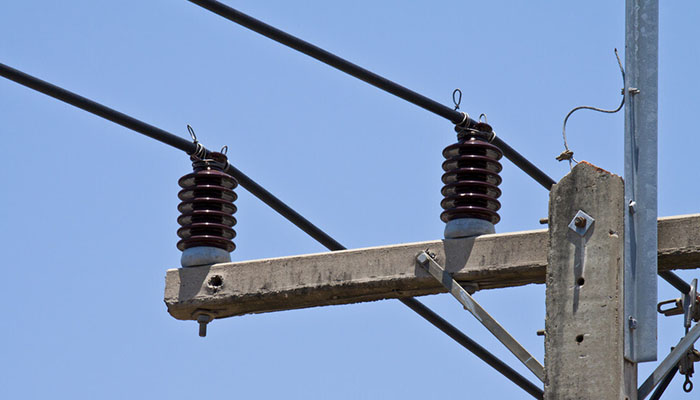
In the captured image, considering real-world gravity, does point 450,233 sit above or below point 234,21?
below

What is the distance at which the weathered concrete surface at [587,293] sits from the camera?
250 inches

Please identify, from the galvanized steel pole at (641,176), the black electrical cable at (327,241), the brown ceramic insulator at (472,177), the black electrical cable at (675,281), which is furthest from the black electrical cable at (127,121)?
the galvanized steel pole at (641,176)

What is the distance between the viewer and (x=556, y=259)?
667cm

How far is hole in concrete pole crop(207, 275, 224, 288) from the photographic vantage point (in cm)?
781

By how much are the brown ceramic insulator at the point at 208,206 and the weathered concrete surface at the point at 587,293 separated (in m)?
2.11

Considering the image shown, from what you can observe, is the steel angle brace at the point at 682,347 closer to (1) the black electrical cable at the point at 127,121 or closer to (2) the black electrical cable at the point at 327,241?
(2) the black electrical cable at the point at 327,241

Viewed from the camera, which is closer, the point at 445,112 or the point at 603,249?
the point at 603,249

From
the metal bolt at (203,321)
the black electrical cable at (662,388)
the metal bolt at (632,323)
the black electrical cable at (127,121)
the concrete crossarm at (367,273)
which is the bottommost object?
the metal bolt at (632,323)

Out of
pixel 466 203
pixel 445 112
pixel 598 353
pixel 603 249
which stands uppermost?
pixel 445 112

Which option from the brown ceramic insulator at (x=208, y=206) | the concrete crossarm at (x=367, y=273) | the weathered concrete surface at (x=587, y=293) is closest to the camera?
the weathered concrete surface at (x=587, y=293)

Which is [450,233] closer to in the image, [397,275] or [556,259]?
[397,275]

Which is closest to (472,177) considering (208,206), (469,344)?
(469,344)

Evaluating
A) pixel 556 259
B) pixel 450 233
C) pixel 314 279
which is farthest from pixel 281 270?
pixel 556 259

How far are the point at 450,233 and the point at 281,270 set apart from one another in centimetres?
90
